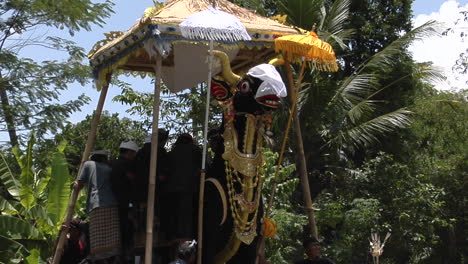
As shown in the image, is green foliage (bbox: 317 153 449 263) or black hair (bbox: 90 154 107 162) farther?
green foliage (bbox: 317 153 449 263)

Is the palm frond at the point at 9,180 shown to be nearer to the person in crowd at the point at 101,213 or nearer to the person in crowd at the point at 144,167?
the person in crowd at the point at 101,213

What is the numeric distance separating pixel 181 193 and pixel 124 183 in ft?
2.27

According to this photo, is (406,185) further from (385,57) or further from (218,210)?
(218,210)

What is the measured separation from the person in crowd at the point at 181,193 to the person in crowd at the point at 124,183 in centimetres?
42

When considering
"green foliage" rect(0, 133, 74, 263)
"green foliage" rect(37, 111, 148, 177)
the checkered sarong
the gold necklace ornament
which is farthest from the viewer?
"green foliage" rect(37, 111, 148, 177)

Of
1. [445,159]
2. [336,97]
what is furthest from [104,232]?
[445,159]

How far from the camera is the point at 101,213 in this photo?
672cm

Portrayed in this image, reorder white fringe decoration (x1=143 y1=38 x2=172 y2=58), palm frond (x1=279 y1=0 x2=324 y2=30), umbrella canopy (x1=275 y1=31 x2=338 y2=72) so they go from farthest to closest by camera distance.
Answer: palm frond (x1=279 y1=0 x2=324 y2=30), umbrella canopy (x1=275 y1=31 x2=338 y2=72), white fringe decoration (x1=143 y1=38 x2=172 y2=58)

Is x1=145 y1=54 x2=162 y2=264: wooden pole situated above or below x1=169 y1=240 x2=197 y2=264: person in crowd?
above

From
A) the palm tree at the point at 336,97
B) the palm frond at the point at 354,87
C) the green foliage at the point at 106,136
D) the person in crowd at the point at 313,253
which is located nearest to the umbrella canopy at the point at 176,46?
the person in crowd at the point at 313,253

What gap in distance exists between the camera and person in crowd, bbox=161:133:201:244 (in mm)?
6332

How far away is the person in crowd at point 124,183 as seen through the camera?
22.2 feet

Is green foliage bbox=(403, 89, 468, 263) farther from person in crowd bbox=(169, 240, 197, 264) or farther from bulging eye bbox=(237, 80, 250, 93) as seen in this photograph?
person in crowd bbox=(169, 240, 197, 264)

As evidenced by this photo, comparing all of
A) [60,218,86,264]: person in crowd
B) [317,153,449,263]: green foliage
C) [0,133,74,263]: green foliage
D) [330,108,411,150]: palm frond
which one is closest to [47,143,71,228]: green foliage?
[0,133,74,263]: green foliage
